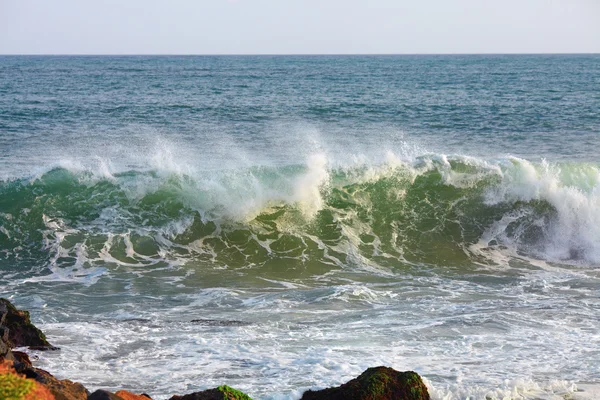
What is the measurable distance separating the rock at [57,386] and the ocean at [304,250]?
4.72 feet

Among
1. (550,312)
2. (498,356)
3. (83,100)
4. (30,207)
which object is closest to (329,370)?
(498,356)

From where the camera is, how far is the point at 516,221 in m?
16.5

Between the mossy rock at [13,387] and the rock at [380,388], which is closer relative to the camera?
the mossy rock at [13,387]

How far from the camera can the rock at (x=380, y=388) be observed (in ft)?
21.3

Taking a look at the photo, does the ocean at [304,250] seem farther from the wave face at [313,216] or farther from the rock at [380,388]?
the rock at [380,388]

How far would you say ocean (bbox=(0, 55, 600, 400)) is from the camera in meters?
8.47

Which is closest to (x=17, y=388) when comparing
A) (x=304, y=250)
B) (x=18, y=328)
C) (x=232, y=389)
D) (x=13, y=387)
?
(x=13, y=387)

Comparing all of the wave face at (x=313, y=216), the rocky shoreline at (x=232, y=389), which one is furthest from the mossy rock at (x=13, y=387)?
the wave face at (x=313, y=216)

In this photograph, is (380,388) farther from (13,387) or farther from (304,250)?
(304,250)

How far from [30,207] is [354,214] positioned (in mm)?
7153

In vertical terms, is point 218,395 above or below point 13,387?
below

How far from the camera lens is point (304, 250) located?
14992 millimetres

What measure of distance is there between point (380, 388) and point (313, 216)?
10111 mm

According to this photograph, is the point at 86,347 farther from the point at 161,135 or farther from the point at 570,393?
the point at 161,135
